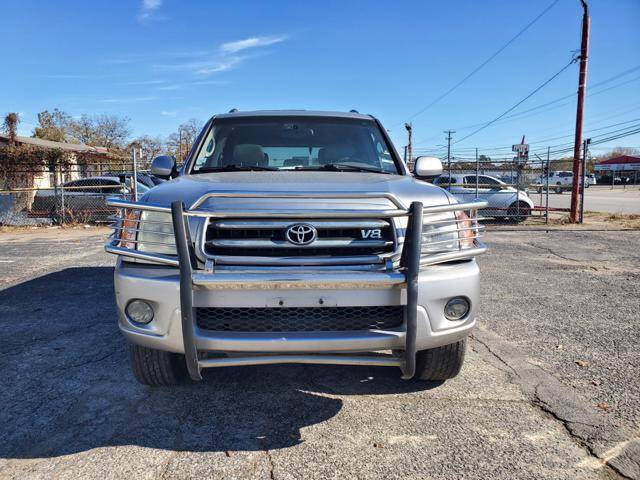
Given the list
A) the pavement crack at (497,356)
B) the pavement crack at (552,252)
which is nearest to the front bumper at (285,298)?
the pavement crack at (497,356)

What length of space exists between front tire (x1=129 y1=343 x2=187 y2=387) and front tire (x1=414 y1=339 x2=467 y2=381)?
1.53 metres

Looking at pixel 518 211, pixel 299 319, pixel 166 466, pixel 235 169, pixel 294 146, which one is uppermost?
pixel 294 146

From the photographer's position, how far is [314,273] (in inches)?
101

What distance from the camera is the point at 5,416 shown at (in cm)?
296

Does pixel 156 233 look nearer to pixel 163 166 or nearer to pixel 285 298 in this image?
pixel 285 298

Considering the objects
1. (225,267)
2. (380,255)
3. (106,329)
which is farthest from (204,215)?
(106,329)

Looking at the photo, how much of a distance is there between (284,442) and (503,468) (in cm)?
109

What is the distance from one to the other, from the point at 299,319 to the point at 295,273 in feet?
0.91

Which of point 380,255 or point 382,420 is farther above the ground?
point 380,255

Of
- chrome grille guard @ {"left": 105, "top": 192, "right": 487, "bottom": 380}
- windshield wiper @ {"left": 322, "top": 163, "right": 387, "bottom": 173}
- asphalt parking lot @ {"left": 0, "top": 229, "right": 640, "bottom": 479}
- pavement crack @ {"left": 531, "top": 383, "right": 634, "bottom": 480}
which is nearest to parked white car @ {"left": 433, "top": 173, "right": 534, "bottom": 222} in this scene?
asphalt parking lot @ {"left": 0, "top": 229, "right": 640, "bottom": 479}

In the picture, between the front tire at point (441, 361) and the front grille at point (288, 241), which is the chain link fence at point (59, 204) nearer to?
the front grille at point (288, 241)

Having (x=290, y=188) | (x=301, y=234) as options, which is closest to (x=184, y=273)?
(x=301, y=234)

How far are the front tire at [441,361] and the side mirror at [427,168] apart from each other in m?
1.51

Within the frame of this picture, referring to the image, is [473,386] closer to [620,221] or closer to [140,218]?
[140,218]
